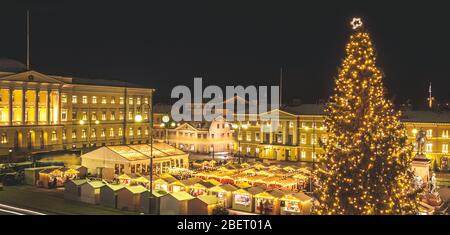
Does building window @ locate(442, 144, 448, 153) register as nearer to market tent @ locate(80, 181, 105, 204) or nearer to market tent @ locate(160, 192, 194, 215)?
market tent @ locate(160, 192, 194, 215)

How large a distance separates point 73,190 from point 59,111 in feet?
130

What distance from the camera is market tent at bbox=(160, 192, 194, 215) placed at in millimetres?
25516

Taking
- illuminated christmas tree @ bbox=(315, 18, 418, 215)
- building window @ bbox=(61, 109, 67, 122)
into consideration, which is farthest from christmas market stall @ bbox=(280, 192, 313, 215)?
building window @ bbox=(61, 109, 67, 122)

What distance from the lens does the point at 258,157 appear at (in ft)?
204

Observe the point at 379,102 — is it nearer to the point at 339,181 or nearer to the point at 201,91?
the point at 339,181

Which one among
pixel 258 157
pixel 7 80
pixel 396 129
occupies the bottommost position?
pixel 258 157

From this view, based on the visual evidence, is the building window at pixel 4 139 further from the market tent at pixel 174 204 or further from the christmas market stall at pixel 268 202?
the christmas market stall at pixel 268 202

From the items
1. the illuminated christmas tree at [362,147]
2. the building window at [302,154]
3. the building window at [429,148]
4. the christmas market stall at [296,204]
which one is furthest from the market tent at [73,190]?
the building window at [429,148]

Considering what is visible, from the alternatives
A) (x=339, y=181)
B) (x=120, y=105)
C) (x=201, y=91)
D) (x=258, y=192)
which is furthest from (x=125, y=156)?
(x=201, y=91)

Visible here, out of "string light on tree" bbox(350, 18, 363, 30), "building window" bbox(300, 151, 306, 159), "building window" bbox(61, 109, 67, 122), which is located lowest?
"building window" bbox(300, 151, 306, 159)

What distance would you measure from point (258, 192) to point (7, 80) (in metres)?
43.2

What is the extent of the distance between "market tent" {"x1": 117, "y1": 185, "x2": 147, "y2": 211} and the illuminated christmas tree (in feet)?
48.3

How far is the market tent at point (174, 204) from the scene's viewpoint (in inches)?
1005

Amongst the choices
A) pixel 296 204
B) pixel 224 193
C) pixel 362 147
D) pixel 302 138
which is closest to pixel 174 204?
pixel 224 193
